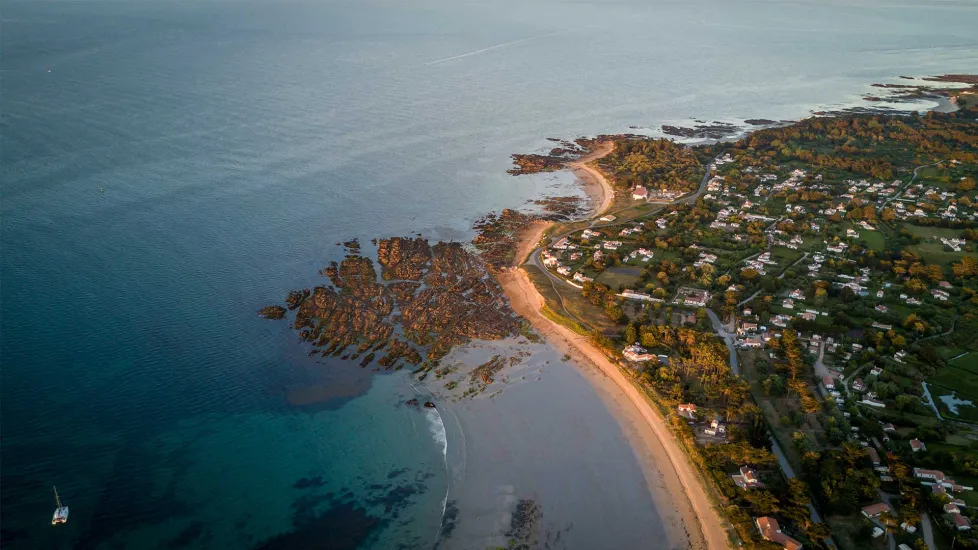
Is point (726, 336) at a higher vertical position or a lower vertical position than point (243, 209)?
lower

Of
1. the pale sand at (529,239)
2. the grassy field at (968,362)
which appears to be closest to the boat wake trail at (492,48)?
the pale sand at (529,239)

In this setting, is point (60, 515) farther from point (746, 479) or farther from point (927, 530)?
point (927, 530)

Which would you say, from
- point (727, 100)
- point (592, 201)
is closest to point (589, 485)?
point (592, 201)

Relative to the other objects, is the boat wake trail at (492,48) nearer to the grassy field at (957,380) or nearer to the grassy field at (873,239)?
the grassy field at (873,239)

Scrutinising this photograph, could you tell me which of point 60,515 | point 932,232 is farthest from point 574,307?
point 932,232

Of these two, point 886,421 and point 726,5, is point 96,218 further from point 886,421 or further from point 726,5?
point 726,5

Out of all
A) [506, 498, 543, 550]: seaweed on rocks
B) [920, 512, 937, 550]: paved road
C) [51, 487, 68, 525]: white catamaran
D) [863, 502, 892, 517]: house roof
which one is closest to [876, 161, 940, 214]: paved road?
[920, 512, 937, 550]: paved road
